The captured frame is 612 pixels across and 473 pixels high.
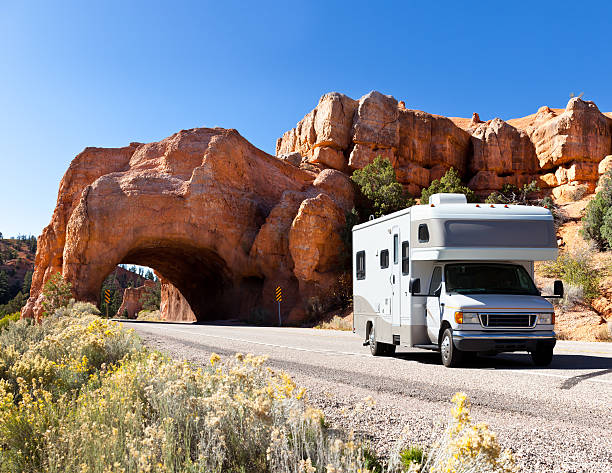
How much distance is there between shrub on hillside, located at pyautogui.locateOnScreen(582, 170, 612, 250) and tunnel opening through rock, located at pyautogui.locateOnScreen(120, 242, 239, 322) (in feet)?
81.8

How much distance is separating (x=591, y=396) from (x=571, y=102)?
166ft

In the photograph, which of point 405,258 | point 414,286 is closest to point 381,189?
point 405,258

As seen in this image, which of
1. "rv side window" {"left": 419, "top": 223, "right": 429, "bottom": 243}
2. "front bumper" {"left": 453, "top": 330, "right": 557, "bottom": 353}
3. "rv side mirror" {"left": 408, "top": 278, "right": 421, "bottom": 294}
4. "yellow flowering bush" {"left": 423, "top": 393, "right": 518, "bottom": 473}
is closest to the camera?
"yellow flowering bush" {"left": 423, "top": 393, "right": 518, "bottom": 473}

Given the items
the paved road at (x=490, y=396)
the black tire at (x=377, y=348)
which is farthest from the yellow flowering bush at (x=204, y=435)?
the black tire at (x=377, y=348)

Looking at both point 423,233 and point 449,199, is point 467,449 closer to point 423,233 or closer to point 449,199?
point 423,233

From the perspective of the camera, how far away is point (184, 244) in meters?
39.5

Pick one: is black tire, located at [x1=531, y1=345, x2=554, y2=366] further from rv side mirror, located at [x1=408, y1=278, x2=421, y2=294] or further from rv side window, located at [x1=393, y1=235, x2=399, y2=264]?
rv side window, located at [x1=393, y1=235, x2=399, y2=264]

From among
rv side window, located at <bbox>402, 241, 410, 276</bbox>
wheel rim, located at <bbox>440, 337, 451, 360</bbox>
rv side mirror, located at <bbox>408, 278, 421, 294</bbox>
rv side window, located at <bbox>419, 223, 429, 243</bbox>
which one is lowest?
wheel rim, located at <bbox>440, 337, 451, 360</bbox>

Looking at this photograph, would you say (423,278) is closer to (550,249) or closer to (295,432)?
(550,249)

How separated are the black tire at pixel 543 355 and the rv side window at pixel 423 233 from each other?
9.92 feet

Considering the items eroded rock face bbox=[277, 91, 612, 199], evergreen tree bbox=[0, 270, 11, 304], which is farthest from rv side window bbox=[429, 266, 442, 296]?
evergreen tree bbox=[0, 270, 11, 304]

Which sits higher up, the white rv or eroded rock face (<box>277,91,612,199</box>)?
eroded rock face (<box>277,91,612,199</box>)

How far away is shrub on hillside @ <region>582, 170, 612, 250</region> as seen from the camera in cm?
2725

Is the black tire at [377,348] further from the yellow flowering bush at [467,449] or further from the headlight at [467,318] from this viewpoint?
the yellow flowering bush at [467,449]
